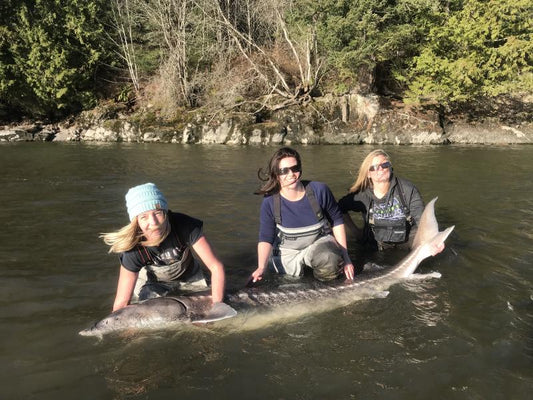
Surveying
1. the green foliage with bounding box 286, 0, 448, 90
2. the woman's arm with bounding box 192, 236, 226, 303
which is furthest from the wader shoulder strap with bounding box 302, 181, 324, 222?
the green foliage with bounding box 286, 0, 448, 90

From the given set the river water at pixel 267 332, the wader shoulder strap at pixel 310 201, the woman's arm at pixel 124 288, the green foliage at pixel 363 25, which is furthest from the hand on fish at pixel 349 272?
the green foliage at pixel 363 25

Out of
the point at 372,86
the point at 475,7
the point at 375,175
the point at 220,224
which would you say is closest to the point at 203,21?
the point at 372,86

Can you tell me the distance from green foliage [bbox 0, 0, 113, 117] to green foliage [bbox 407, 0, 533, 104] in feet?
77.7

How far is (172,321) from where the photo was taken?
4090 mm

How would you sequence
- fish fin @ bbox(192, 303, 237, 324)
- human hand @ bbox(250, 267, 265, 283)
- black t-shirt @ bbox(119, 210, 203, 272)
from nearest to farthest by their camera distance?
fish fin @ bbox(192, 303, 237, 324) < black t-shirt @ bbox(119, 210, 203, 272) < human hand @ bbox(250, 267, 265, 283)

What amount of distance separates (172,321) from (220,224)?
415 centimetres

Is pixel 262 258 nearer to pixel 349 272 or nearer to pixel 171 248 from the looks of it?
pixel 349 272

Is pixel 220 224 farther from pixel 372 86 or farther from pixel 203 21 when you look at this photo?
pixel 203 21

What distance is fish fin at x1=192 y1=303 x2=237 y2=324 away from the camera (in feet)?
13.1

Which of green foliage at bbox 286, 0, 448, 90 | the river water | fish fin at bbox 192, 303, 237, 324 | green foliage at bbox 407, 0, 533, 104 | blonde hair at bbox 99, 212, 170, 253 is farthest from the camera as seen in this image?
green foliage at bbox 286, 0, 448, 90

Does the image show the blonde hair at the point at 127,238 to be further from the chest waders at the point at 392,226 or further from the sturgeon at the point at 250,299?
the chest waders at the point at 392,226

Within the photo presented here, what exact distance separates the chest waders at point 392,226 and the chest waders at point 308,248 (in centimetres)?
99

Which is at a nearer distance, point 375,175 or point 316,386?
point 316,386

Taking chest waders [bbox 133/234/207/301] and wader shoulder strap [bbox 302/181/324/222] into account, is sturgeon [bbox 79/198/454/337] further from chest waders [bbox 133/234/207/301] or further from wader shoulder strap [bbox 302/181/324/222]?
wader shoulder strap [bbox 302/181/324/222]
